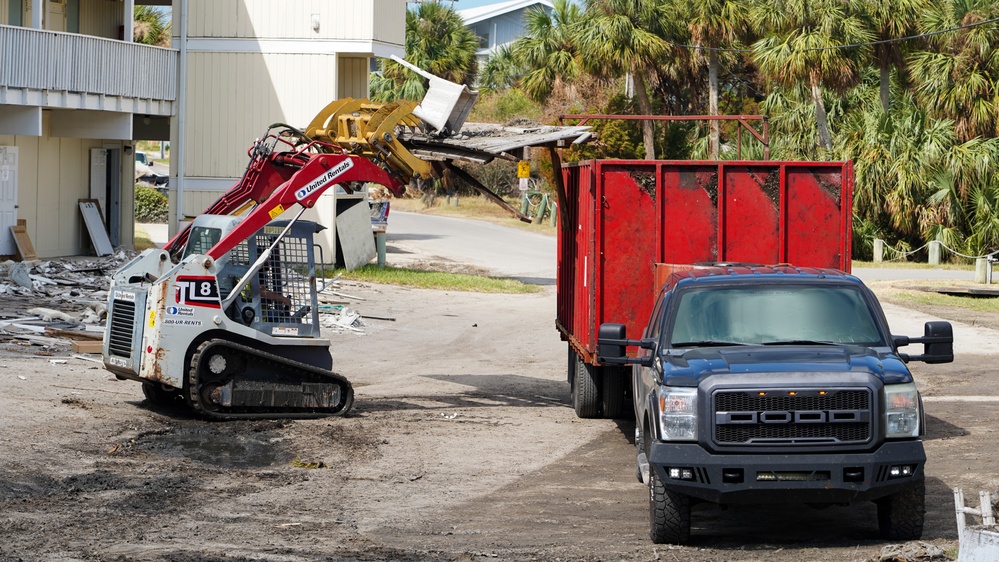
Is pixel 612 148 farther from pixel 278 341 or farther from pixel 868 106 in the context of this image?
pixel 278 341

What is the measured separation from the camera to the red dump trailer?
12711mm

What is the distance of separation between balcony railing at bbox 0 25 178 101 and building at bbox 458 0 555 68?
54686 millimetres

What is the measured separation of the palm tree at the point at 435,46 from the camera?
189 feet

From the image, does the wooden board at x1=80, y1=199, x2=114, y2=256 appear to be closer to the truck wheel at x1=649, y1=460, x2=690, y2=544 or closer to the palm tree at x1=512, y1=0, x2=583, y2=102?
the truck wheel at x1=649, y1=460, x2=690, y2=544

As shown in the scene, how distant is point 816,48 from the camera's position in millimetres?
40469

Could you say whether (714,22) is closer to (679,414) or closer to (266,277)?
(266,277)

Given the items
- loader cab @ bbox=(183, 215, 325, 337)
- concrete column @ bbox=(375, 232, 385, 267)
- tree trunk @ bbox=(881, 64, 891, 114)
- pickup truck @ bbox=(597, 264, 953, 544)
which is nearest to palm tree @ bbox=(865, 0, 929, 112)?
tree trunk @ bbox=(881, 64, 891, 114)

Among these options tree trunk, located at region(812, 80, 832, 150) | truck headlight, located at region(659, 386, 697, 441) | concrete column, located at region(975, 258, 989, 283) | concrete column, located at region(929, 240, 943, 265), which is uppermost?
tree trunk, located at region(812, 80, 832, 150)

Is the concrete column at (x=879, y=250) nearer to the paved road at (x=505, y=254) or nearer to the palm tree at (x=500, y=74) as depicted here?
the paved road at (x=505, y=254)

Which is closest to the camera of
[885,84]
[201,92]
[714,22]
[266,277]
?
[266,277]

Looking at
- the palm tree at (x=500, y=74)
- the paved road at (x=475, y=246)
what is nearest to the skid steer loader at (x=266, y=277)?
the paved road at (x=475, y=246)

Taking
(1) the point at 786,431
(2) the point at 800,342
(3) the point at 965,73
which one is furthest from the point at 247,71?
(1) the point at 786,431

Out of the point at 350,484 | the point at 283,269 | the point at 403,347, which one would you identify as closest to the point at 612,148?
the point at 403,347

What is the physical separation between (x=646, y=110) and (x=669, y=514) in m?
44.4
